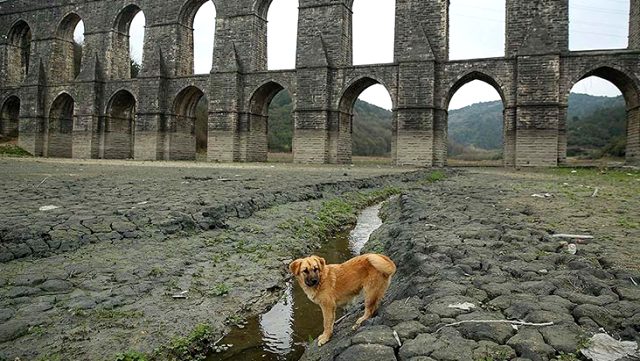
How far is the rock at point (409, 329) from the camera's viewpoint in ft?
9.80

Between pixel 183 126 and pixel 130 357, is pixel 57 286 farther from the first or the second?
pixel 183 126

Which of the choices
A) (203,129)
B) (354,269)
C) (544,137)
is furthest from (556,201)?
(203,129)

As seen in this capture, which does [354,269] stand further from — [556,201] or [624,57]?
[624,57]

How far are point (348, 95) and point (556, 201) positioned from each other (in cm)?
1790

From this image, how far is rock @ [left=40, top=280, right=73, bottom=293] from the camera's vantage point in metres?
4.60

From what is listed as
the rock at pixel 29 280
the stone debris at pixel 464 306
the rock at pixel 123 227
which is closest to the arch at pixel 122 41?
the rock at pixel 123 227

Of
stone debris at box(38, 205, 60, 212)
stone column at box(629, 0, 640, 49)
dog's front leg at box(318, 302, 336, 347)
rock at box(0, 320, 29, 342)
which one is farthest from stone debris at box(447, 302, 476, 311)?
stone column at box(629, 0, 640, 49)

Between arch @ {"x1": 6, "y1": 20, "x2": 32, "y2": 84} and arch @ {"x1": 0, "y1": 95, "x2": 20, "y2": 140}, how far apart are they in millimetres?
1832

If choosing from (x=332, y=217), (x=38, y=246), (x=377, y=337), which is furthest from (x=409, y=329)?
(x=332, y=217)

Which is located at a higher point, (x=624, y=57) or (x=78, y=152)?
(x=624, y=57)

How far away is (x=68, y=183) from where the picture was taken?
1115 cm

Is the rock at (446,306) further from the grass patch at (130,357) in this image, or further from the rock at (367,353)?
the grass patch at (130,357)

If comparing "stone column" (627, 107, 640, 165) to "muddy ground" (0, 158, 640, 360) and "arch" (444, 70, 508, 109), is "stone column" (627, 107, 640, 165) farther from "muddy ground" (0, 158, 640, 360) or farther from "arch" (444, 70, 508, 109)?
"muddy ground" (0, 158, 640, 360)

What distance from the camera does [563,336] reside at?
9.18 ft
